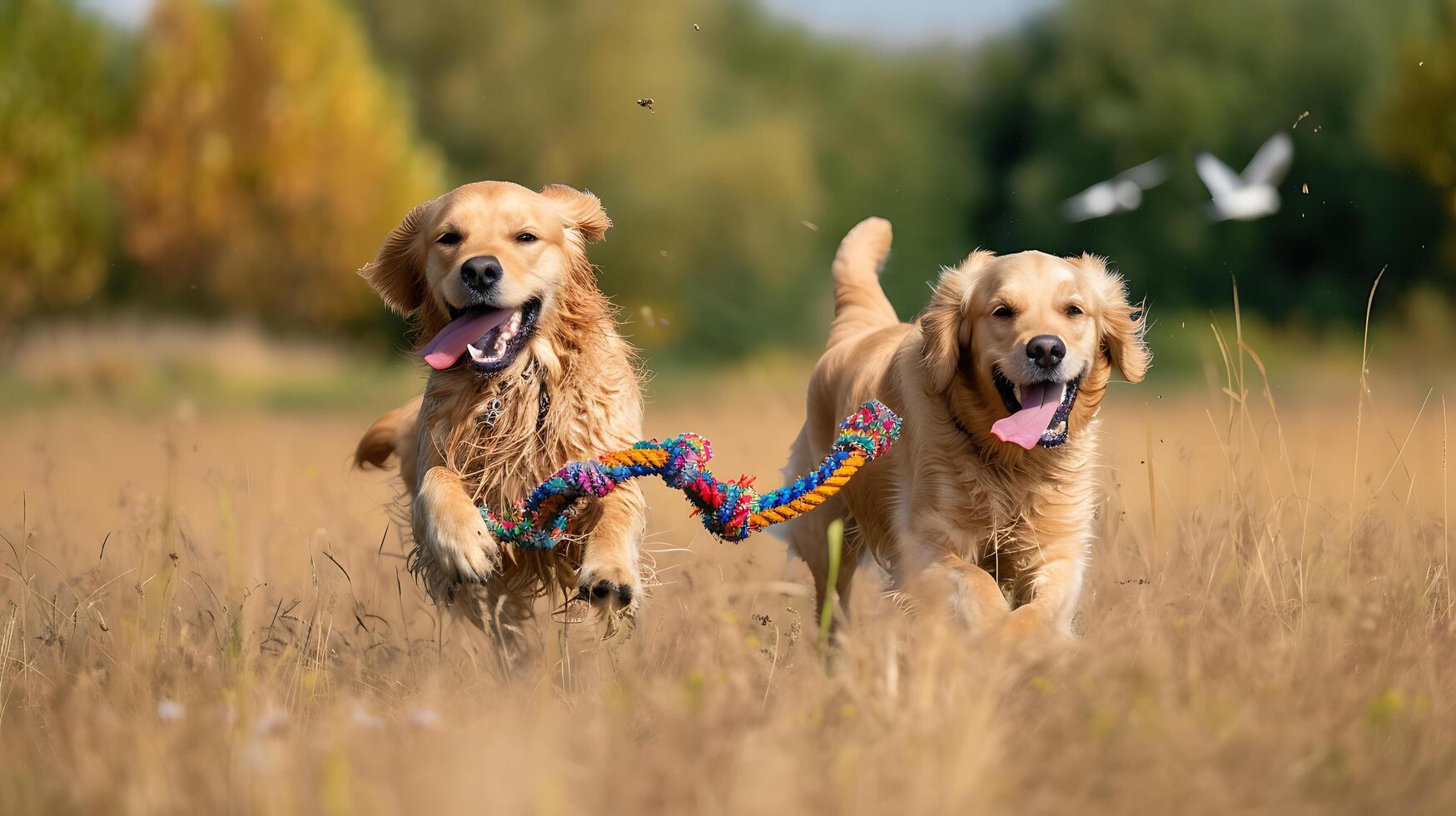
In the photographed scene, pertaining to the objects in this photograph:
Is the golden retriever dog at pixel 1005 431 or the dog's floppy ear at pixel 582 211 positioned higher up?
the dog's floppy ear at pixel 582 211

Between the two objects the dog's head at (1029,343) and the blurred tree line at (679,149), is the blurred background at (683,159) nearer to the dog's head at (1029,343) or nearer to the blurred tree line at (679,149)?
the blurred tree line at (679,149)

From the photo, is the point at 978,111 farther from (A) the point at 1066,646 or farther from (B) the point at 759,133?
(A) the point at 1066,646

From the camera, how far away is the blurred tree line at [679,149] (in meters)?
20.7

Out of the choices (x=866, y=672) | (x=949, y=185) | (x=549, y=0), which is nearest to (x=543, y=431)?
(x=866, y=672)

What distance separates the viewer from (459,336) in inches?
153

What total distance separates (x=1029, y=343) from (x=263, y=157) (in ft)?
62.2

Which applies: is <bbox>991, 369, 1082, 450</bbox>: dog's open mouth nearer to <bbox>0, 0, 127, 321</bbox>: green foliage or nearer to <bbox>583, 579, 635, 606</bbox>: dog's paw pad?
<bbox>583, 579, 635, 606</bbox>: dog's paw pad

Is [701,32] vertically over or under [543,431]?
over

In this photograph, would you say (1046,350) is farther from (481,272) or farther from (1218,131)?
(1218,131)

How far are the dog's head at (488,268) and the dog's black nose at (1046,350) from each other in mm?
1321

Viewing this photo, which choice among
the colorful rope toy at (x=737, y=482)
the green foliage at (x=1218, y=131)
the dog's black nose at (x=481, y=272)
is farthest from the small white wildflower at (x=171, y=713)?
the green foliage at (x=1218, y=131)

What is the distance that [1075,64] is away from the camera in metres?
24.5

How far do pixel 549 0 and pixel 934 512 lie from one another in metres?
23.0

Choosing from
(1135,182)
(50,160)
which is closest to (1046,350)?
(1135,182)
